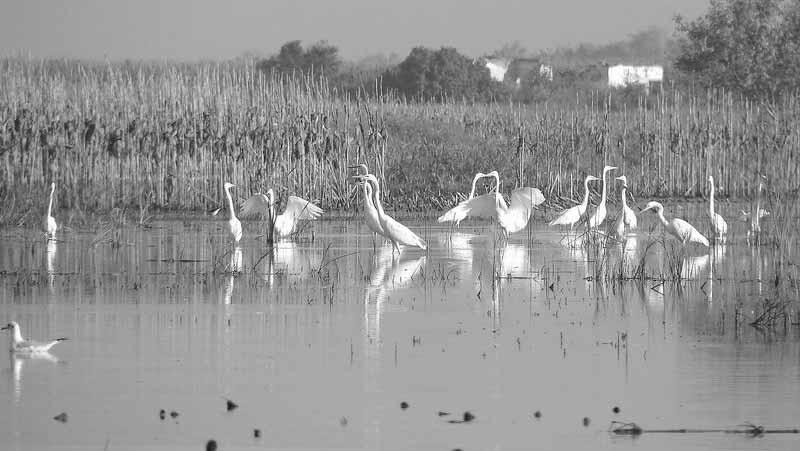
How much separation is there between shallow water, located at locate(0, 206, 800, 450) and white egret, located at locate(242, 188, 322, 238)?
1.91 meters

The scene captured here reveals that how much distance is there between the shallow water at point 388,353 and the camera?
7.08 m

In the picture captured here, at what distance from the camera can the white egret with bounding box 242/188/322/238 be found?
17453 millimetres

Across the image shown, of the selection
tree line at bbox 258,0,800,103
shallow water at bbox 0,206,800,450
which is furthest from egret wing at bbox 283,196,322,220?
tree line at bbox 258,0,800,103

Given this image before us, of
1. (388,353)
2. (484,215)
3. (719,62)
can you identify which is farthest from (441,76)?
(388,353)

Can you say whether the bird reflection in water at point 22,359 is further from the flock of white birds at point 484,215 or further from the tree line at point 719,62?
the tree line at point 719,62

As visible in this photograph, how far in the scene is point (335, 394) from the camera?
7.91 meters

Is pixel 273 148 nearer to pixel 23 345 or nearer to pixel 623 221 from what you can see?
pixel 623 221

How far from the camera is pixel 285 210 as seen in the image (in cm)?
1797

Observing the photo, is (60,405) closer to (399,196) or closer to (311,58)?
(399,196)

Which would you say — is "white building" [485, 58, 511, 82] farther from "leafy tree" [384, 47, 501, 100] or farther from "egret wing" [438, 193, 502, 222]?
"egret wing" [438, 193, 502, 222]

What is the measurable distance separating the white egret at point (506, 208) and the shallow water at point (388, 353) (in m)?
2.07

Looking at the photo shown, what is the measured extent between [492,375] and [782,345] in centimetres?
235

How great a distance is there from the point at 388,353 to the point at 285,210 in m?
8.89

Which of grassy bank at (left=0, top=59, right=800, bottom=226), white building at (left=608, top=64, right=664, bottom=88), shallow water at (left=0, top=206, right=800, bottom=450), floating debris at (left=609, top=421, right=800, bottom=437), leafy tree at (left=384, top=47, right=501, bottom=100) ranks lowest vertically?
floating debris at (left=609, top=421, right=800, bottom=437)
